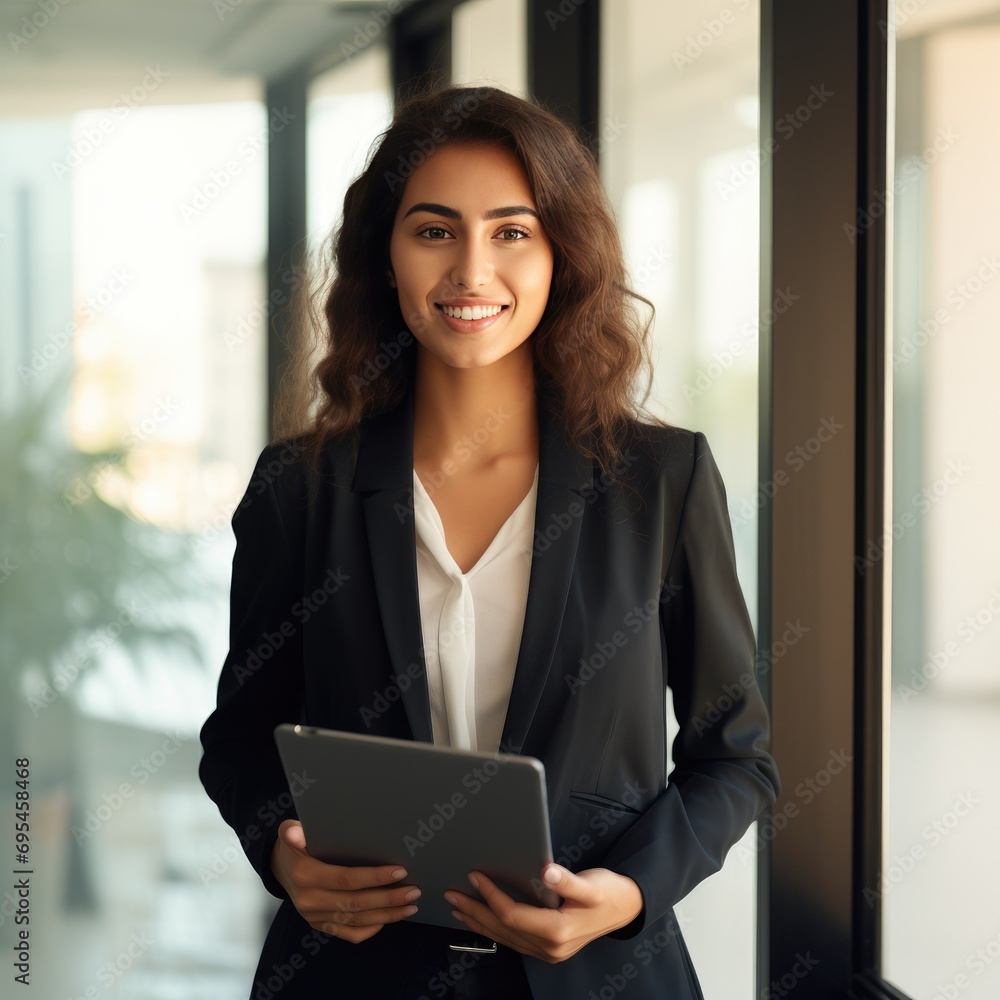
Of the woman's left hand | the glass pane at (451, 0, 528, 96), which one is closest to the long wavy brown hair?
the woman's left hand

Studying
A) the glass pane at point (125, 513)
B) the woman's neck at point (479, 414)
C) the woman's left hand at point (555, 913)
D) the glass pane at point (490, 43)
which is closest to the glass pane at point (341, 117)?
the glass pane at point (125, 513)

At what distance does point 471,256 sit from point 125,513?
181cm

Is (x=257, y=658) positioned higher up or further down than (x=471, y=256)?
further down

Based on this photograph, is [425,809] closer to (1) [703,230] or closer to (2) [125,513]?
(1) [703,230]

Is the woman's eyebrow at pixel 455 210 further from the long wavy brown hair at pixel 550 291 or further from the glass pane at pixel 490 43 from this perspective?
the glass pane at pixel 490 43

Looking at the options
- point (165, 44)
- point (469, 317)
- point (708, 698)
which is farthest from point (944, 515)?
point (165, 44)

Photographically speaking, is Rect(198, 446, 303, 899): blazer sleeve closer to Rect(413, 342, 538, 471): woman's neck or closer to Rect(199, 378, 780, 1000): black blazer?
Rect(199, 378, 780, 1000): black blazer

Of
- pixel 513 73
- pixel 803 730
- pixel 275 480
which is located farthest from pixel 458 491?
pixel 513 73

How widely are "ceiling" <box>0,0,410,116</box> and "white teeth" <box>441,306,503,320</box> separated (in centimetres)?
187

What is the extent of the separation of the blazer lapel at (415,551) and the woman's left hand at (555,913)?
0.63 ft

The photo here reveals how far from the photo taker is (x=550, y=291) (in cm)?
152

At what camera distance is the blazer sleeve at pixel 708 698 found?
4.20 feet

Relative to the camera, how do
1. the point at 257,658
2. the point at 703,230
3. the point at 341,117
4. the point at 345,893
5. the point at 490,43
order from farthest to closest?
the point at 341,117
the point at 490,43
the point at 703,230
the point at 257,658
the point at 345,893

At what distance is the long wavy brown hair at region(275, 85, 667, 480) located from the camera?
4.66 feet
